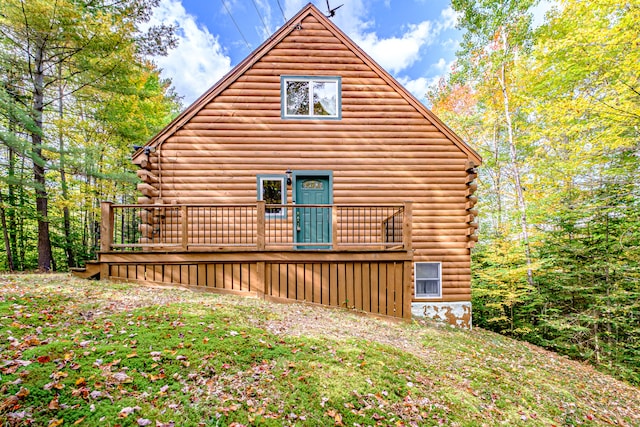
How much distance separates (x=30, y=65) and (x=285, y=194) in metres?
10.2

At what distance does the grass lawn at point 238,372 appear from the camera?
2406 millimetres

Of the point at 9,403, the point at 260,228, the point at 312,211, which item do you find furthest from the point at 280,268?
the point at 9,403

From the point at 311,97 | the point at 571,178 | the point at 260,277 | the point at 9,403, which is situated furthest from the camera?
the point at 571,178

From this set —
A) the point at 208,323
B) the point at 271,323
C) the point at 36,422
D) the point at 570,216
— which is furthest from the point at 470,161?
the point at 36,422

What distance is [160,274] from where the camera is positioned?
20.1 feet

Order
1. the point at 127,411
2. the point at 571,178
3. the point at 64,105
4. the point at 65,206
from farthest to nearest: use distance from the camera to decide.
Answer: the point at 64,105 → the point at 65,206 → the point at 571,178 → the point at 127,411

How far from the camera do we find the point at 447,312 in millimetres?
7793

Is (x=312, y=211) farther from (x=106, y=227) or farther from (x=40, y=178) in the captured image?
(x=40, y=178)

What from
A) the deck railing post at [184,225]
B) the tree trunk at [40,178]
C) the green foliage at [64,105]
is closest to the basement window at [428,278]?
the deck railing post at [184,225]

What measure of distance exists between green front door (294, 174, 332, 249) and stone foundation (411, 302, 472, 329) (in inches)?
122

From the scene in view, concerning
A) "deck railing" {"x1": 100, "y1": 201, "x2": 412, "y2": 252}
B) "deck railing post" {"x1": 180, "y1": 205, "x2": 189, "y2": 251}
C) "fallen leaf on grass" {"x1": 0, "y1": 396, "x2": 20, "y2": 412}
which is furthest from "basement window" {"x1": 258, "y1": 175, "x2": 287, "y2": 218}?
"fallen leaf on grass" {"x1": 0, "y1": 396, "x2": 20, "y2": 412}

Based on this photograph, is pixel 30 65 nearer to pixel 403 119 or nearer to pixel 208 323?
pixel 208 323

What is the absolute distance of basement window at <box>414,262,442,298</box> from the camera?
7.91 metres

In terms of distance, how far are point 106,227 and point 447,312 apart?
8715 mm
